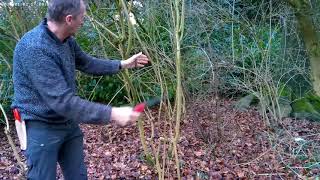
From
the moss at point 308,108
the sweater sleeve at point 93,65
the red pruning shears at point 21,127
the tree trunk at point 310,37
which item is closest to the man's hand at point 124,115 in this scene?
the red pruning shears at point 21,127

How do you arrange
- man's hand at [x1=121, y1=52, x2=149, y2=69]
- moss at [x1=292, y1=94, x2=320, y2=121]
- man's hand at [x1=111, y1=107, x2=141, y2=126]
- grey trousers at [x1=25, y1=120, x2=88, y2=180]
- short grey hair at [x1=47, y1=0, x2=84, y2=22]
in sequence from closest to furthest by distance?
man's hand at [x1=111, y1=107, x2=141, y2=126] < short grey hair at [x1=47, y1=0, x2=84, y2=22] < grey trousers at [x1=25, y1=120, x2=88, y2=180] < man's hand at [x1=121, y1=52, x2=149, y2=69] < moss at [x1=292, y1=94, x2=320, y2=121]

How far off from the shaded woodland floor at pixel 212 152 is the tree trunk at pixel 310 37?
150 centimetres

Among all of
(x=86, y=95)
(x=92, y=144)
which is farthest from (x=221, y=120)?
(x=86, y=95)

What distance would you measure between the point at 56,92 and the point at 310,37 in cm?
595

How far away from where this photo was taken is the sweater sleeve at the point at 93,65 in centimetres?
323

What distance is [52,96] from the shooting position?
2545mm

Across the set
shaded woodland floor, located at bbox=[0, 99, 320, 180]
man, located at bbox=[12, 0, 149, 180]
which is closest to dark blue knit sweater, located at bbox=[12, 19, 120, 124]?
man, located at bbox=[12, 0, 149, 180]

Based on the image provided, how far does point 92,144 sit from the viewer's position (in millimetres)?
6230

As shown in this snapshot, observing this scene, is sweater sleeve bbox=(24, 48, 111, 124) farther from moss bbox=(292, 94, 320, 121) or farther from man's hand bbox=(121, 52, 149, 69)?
moss bbox=(292, 94, 320, 121)

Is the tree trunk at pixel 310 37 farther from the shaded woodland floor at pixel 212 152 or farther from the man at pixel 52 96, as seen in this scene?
the man at pixel 52 96

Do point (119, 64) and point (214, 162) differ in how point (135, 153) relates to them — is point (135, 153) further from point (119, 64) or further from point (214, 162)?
point (119, 64)

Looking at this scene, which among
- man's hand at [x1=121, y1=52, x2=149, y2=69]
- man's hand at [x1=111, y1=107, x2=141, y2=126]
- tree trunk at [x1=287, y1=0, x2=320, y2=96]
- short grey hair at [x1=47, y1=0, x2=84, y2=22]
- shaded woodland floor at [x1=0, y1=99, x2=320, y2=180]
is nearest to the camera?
man's hand at [x1=111, y1=107, x2=141, y2=126]

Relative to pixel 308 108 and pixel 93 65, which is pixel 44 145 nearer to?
pixel 93 65

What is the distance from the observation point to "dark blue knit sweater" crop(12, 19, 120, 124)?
2.51m
